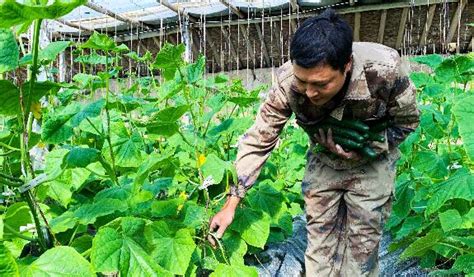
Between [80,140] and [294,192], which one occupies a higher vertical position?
[80,140]

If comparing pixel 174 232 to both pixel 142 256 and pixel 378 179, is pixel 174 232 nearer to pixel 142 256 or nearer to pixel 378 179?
pixel 142 256

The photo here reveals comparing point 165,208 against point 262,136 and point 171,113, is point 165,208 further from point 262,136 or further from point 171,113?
point 262,136

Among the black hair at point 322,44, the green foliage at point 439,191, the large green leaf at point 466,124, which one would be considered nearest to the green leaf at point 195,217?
the black hair at point 322,44

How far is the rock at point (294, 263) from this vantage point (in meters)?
2.73

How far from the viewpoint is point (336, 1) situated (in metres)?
8.68

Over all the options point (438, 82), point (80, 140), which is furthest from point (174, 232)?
point (438, 82)

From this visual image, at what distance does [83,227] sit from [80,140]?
74cm

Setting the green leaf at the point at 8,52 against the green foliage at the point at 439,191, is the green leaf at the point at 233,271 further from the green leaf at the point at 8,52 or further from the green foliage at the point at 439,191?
the green leaf at the point at 8,52

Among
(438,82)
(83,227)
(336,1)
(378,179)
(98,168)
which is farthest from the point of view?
(336,1)

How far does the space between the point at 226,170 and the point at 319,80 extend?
0.47m

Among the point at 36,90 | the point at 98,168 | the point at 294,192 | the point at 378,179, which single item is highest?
the point at 36,90

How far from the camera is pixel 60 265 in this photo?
1256mm

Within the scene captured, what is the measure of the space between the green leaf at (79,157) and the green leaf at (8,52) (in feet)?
0.83

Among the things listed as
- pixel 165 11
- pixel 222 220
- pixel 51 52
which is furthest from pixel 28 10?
pixel 165 11
